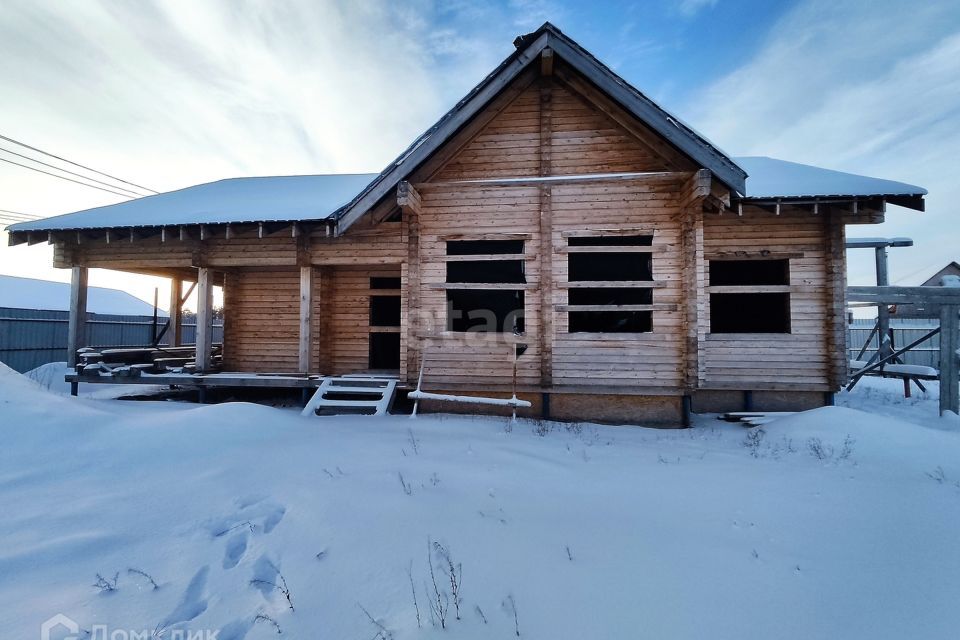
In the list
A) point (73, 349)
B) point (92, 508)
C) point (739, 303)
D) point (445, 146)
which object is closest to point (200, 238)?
point (73, 349)

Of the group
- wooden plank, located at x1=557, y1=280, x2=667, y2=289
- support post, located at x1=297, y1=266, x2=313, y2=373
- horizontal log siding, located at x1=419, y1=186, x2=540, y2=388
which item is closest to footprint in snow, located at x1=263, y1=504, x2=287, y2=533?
horizontal log siding, located at x1=419, y1=186, x2=540, y2=388

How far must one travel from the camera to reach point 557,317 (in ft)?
26.8

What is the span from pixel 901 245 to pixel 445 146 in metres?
11.7

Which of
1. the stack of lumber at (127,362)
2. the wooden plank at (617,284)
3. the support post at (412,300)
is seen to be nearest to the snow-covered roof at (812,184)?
the wooden plank at (617,284)

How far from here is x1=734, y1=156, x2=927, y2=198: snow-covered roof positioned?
7605 mm

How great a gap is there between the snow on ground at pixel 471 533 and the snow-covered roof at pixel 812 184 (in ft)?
14.9

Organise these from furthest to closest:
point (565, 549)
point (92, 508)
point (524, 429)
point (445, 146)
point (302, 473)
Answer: point (445, 146), point (524, 429), point (302, 473), point (92, 508), point (565, 549)

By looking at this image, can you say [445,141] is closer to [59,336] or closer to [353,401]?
[353,401]

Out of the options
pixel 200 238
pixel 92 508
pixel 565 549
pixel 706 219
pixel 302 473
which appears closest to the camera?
pixel 565 549

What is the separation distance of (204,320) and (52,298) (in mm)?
50156

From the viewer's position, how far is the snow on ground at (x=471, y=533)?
2293 millimetres

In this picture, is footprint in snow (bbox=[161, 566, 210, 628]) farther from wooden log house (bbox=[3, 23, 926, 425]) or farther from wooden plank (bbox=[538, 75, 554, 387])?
wooden plank (bbox=[538, 75, 554, 387])

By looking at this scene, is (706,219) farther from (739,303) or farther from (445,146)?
(445,146)

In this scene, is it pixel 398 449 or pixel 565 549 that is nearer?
pixel 565 549
